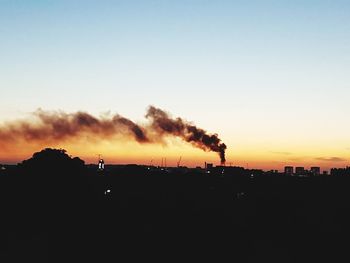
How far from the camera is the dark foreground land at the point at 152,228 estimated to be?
4212 centimetres

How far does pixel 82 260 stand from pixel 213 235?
21.4 meters

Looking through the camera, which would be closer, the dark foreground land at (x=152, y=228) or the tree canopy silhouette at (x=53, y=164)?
the dark foreground land at (x=152, y=228)

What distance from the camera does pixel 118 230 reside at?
51750 millimetres

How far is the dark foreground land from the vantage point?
42.1 m

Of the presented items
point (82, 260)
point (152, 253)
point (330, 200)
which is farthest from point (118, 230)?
point (330, 200)

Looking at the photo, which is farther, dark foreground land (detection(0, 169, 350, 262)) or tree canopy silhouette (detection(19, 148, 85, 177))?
tree canopy silhouette (detection(19, 148, 85, 177))

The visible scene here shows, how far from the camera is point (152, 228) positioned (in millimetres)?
55688

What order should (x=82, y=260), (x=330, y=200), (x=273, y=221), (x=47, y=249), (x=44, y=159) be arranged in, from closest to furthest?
(x=82, y=260)
(x=47, y=249)
(x=273, y=221)
(x=44, y=159)
(x=330, y=200)

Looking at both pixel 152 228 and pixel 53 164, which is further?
pixel 53 164

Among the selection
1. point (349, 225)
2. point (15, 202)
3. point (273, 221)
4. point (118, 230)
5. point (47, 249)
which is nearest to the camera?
point (47, 249)

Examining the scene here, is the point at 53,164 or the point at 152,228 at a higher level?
the point at 53,164

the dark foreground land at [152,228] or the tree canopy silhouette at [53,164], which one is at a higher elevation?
the tree canopy silhouette at [53,164]

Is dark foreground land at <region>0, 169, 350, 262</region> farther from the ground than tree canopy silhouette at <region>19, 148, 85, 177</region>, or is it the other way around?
tree canopy silhouette at <region>19, 148, 85, 177</region>

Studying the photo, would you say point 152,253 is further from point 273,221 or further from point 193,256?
point 273,221
